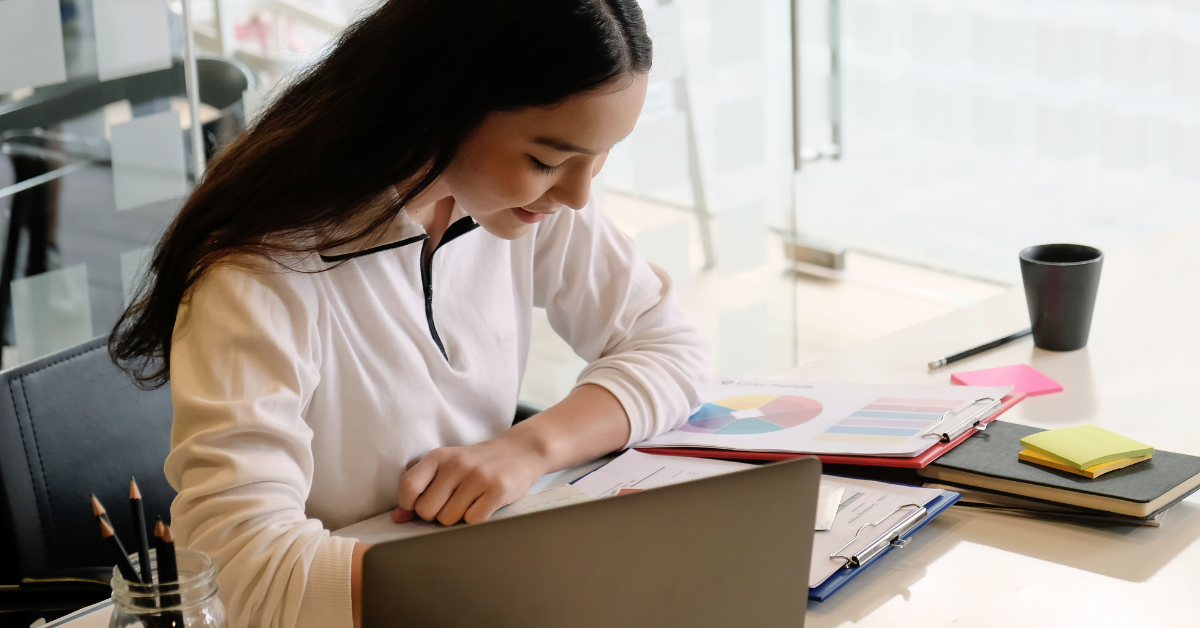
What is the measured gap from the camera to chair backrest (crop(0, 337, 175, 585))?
3.59 ft

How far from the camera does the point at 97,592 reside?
2.89 ft

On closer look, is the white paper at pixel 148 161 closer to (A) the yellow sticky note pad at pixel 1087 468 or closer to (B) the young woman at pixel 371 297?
(B) the young woman at pixel 371 297

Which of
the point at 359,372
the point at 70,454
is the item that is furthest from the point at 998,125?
the point at 70,454

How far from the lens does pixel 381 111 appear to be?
2.92ft

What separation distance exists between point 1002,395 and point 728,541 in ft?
1.99

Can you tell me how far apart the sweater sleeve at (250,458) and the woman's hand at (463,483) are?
11 centimetres

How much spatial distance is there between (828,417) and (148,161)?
1.46 metres

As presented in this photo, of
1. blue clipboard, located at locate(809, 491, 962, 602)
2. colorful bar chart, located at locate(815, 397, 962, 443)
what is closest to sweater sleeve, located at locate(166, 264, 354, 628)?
blue clipboard, located at locate(809, 491, 962, 602)

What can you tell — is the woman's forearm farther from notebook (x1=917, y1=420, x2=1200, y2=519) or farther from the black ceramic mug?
the black ceramic mug

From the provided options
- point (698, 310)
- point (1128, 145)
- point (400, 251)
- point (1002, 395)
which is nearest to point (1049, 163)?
point (1128, 145)

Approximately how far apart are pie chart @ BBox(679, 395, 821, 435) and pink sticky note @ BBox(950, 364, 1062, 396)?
22 cm

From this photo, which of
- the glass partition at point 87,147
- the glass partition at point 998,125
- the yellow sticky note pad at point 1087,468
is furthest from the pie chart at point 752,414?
the glass partition at point 998,125

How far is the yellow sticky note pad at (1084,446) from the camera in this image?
948mm

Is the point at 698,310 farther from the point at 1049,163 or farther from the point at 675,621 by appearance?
the point at 675,621
